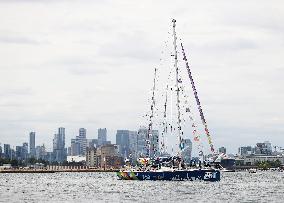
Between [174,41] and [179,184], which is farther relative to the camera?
[174,41]

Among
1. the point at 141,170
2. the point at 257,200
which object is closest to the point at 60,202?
the point at 257,200

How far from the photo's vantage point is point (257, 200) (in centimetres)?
11881

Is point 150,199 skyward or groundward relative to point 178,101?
groundward

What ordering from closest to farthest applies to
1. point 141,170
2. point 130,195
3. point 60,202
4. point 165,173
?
point 60,202
point 130,195
point 165,173
point 141,170

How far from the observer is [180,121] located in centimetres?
17975

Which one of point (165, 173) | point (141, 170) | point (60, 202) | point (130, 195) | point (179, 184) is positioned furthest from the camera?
point (141, 170)

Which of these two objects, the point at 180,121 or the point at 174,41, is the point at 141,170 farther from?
the point at 174,41

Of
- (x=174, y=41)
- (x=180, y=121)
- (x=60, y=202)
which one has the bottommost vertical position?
(x=60, y=202)

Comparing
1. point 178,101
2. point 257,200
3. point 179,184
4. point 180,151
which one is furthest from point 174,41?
point 257,200

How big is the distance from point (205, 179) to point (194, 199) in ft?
192

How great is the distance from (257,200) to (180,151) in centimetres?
5778

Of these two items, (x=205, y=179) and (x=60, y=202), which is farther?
(x=205, y=179)

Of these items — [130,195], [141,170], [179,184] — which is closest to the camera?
[130,195]

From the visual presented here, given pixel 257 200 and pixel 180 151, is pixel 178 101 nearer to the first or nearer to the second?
pixel 180 151
